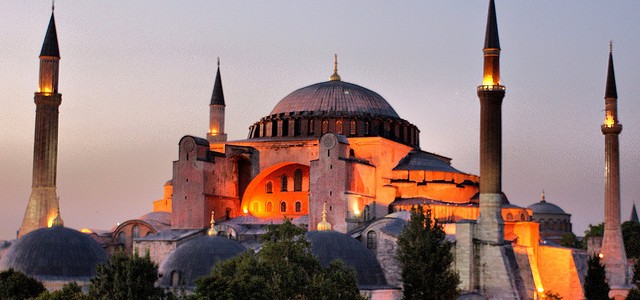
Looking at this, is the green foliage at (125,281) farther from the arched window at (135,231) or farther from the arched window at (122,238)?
the arched window at (122,238)

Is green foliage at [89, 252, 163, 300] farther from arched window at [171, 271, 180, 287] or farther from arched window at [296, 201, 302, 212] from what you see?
arched window at [296, 201, 302, 212]

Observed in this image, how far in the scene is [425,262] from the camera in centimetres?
3116

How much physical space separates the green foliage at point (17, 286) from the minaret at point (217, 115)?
696 inches

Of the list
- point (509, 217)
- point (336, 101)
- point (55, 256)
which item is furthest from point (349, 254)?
point (336, 101)

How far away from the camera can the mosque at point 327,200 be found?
3428 centimetres

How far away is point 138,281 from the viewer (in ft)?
84.2

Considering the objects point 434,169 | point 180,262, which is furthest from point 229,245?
point 434,169

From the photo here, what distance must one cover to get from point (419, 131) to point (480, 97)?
9.49 meters

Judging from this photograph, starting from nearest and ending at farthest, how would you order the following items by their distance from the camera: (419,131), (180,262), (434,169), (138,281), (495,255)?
(138,281) → (180,262) → (495,255) → (434,169) → (419,131)

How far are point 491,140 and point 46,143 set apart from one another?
49.6ft

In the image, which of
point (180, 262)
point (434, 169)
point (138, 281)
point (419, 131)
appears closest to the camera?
point (138, 281)

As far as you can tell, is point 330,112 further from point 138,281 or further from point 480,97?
point 138,281

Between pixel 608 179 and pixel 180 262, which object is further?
pixel 608 179

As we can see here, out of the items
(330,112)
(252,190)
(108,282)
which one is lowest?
(108,282)
